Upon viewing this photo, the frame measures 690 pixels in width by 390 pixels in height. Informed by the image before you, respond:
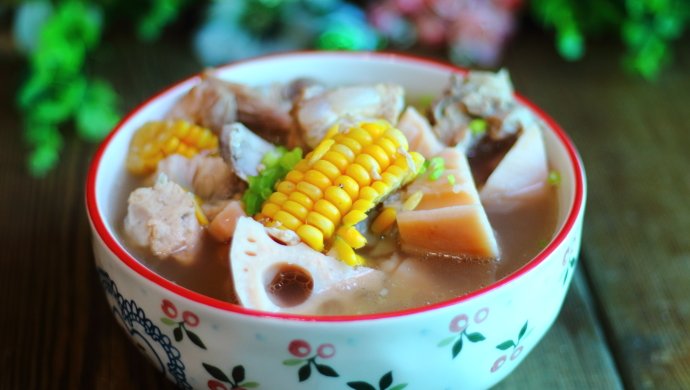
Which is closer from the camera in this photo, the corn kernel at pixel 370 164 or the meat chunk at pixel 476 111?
the corn kernel at pixel 370 164

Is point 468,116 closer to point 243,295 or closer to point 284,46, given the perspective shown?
point 243,295

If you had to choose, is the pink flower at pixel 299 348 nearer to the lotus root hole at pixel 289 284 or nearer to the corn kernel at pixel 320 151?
the lotus root hole at pixel 289 284

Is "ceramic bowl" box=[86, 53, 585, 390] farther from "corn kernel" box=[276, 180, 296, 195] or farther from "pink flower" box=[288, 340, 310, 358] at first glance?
Result: "corn kernel" box=[276, 180, 296, 195]

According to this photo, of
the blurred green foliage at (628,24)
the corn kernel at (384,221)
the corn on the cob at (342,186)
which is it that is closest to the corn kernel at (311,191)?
the corn on the cob at (342,186)

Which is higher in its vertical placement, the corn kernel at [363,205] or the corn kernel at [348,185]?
the corn kernel at [348,185]

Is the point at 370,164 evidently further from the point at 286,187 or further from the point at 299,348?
the point at 299,348

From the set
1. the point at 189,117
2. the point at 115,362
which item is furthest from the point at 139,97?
the point at 115,362

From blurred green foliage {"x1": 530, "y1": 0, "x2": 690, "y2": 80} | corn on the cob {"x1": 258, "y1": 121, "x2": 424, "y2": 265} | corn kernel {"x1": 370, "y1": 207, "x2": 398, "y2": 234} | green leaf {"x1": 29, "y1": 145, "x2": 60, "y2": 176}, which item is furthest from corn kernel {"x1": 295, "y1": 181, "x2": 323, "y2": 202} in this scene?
blurred green foliage {"x1": 530, "y1": 0, "x2": 690, "y2": 80}
